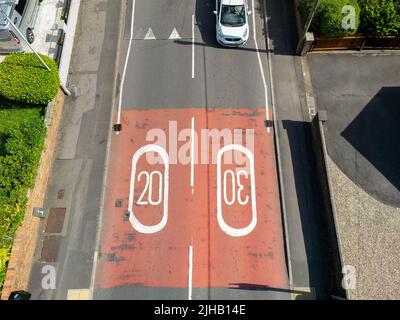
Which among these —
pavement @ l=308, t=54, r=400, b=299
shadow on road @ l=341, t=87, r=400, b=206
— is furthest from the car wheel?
shadow on road @ l=341, t=87, r=400, b=206

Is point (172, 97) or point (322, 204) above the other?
point (172, 97)

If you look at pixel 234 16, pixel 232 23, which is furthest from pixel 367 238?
pixel 234 16

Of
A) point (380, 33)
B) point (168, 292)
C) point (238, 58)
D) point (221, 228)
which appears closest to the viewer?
point (168, 292)

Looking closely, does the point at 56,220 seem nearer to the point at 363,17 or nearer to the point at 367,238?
the point at 367,238

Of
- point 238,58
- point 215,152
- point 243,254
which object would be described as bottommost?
point 243,254

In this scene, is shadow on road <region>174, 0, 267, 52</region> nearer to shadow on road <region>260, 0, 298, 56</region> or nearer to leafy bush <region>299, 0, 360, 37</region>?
shadow on road <region>260, 0, 298, 56</region>

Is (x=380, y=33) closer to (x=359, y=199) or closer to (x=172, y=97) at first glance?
(x=359, y=199)

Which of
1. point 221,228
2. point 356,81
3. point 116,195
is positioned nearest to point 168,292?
point 221,228
